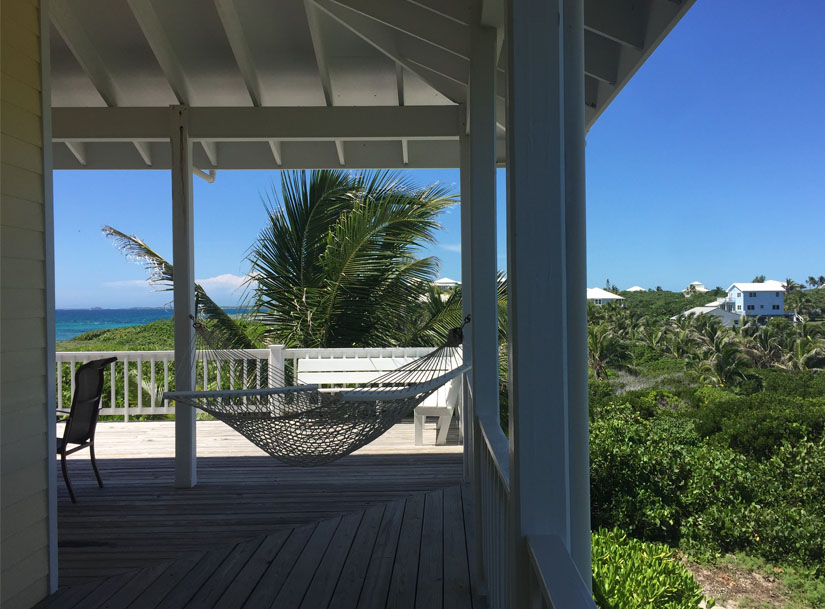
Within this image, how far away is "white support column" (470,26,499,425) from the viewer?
2.20m

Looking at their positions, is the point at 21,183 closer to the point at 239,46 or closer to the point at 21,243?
the point at 21,243

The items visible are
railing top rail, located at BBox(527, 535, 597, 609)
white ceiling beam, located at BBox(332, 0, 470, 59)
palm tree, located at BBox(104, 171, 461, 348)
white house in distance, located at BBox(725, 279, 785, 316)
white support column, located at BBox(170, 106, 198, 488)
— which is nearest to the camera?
railing top rail, located at BBox(527, 535, 597, 609)

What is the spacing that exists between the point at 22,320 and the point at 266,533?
152cm

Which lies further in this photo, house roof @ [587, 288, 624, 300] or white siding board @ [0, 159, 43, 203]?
house roof @ [587, 288, 624, 300]

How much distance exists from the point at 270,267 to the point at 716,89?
67.3ft

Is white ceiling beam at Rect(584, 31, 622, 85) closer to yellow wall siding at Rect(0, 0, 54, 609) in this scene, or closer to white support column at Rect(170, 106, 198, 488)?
yellow wall siding at Rect(0, 0, 54, 609)

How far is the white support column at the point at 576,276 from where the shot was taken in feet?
4.05

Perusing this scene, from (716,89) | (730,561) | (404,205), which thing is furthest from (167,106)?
(716,89)

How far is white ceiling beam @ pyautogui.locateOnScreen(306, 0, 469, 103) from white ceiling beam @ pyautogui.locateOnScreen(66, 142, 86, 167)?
2.37 m

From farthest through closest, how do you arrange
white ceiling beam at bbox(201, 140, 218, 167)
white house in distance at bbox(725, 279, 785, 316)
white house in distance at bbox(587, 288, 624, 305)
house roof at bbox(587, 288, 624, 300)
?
house roof at bbox(587, 288, 624, 300), white house in distance at bbox(587, 288, 624, 305), white house in distance at bbox(725, 279, 785, 316), white ceiling beam at bbox(201, 140, 218, 167)

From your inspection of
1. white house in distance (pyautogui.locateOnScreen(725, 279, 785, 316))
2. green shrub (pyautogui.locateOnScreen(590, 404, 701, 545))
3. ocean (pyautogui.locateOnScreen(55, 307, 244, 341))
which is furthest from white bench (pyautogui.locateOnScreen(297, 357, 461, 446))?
ocean (pyautogui.locateOnScreen(55, 307, 244, 341))

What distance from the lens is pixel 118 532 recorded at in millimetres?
3062

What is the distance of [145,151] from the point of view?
4590 mm

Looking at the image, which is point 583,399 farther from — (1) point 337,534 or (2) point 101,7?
(2) point 101,7
